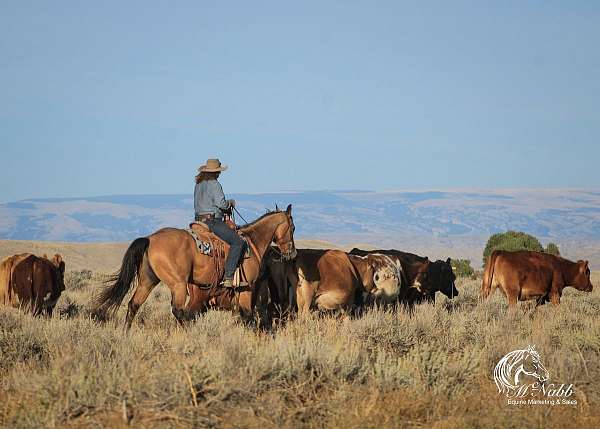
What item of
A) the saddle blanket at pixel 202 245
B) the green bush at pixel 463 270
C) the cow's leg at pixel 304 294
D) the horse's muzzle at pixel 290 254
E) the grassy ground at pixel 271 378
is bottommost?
the green bush at pixel 463 270

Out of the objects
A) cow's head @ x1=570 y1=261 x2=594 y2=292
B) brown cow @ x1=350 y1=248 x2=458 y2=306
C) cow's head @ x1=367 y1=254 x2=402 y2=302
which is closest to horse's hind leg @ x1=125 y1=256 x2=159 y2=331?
cow's head @ x1=367 y1=254 x2=402 y2=302

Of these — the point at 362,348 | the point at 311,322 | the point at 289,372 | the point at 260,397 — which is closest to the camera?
the point at 260,397

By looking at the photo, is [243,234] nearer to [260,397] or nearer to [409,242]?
A: [260,397]

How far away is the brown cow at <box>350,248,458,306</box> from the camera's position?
16.2 m

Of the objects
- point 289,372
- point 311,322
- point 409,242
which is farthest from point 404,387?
point 409,242

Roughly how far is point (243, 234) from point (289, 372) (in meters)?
5.01

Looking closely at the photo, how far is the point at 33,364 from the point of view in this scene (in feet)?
29.9

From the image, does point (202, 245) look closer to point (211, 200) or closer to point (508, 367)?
point (211, 200)

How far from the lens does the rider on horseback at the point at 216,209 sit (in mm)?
12719

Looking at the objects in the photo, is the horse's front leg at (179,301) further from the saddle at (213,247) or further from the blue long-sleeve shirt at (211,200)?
the blue long-sleeve shirt at (211,200)

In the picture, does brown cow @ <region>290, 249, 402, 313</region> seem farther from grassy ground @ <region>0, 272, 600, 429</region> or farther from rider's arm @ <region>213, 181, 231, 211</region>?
grassy ground @ <region>0, 272, 600, 429</region>

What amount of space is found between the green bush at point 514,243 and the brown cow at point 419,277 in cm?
1768

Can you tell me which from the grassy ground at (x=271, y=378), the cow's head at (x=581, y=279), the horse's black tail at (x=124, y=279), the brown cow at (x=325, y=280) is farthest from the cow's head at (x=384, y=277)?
the horse's black tail at (x=124, y=279)

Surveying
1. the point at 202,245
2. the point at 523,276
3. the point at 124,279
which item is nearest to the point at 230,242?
the point at 202,245
